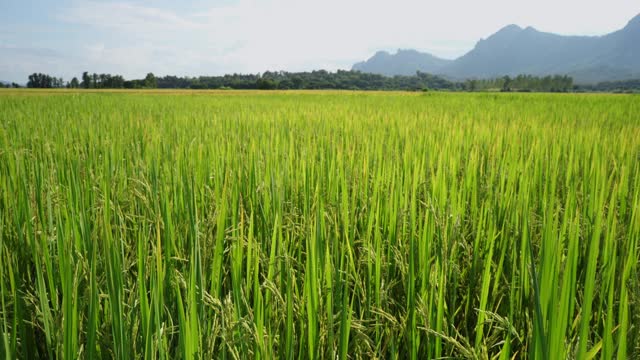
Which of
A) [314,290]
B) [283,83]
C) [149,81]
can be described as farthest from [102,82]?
[314,290]

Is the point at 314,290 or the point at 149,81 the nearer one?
the point at 314,290

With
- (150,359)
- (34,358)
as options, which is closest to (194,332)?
(150,359)

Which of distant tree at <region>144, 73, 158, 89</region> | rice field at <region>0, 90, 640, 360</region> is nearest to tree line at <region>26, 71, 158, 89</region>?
distant tree at <region>144, 73, 158, 89</region>

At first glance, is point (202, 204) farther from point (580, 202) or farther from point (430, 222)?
point (580, 202)

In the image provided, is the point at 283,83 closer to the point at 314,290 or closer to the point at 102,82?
the point at 102,82

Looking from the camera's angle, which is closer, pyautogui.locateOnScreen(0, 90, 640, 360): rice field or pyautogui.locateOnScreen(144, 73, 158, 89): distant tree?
pyautogui.locateOnScreen(0, 90, 640, 360): rice field

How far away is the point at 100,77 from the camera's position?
6694 cm

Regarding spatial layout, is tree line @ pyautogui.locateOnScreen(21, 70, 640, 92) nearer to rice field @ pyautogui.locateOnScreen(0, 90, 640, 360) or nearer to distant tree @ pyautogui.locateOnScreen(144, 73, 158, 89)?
distant tree @ pyautogui.locateOnScreen(144, 73, 158, 89)

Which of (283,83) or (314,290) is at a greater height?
(283,83)

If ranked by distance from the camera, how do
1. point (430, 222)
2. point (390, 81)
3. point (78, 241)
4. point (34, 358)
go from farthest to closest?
1. point (390, 81)
2. point (430, 222)
3. point (78, 241)
4. point (34, 358)

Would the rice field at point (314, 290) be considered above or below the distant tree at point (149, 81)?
below

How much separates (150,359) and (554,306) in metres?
0.70

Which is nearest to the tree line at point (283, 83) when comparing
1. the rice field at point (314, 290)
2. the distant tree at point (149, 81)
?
the distant tree at point (149, 81)

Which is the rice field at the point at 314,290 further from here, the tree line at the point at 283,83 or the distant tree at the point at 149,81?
the distant tree at the point at 149,81
